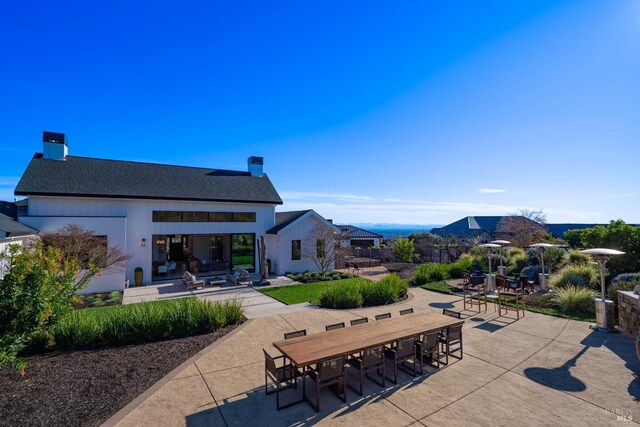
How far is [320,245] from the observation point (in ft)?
66.4

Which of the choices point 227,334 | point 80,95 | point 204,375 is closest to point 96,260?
point 80,95

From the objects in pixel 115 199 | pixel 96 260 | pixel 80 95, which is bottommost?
pixel 96 260

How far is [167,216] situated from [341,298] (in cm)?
1250

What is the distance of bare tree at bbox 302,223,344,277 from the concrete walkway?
12.0 metres

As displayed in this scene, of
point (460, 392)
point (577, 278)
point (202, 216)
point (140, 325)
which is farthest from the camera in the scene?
point (202, 216)

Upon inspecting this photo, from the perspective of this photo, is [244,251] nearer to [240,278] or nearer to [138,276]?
[240,278]

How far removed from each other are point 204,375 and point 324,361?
9.68 ft

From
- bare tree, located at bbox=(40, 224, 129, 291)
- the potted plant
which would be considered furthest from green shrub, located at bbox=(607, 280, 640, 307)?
the potted plant

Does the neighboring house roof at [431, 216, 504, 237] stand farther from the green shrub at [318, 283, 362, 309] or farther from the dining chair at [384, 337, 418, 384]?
the dining chair at [384, 337, 418, 384]

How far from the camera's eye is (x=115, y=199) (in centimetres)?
1664

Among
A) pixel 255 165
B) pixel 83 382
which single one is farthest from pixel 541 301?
pixel 255 165

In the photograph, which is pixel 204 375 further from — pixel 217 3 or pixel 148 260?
pixel 148 260

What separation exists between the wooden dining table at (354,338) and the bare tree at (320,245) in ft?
41.6

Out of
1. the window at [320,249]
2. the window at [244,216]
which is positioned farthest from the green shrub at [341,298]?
the window at [244,216]
